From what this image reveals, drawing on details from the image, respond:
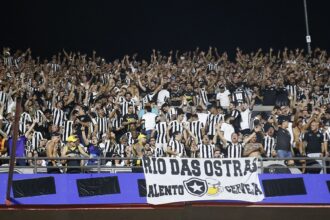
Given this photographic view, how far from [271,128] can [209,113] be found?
1854mm

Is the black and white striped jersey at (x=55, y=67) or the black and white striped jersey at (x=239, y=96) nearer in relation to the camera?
the black and white striped jersey at (x=239, y=96)

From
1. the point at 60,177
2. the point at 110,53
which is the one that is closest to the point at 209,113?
the point at 60,177

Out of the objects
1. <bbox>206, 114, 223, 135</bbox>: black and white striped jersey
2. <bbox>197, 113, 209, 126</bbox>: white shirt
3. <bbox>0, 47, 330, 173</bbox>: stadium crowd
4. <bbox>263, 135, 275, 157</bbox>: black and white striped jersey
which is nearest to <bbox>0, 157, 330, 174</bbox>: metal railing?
<bbox>0, 47, 330, 173</bbox>: stadium crowd

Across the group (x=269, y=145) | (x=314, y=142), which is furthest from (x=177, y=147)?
(x=314, y=142)

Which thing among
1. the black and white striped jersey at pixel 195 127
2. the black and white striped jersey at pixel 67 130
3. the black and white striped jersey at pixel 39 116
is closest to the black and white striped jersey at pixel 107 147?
the black and white striped jersey at pixel 67 130

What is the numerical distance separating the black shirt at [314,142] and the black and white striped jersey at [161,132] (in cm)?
339

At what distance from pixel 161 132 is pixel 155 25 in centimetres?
1204

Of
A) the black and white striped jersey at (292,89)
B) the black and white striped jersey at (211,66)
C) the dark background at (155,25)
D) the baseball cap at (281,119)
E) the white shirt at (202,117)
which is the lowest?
the baseball cap at (281,119)

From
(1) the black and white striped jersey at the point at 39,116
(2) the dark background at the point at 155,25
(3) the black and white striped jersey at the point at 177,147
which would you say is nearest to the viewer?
(3) the black and white striped jersey at the point at 177,147

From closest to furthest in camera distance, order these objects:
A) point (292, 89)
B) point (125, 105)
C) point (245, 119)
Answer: point (245, 119)
point (125, 105)
point (292, 89)

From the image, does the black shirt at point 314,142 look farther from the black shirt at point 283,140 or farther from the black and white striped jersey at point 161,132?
the black and white striped jersey at point 161,132

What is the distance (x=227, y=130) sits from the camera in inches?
503

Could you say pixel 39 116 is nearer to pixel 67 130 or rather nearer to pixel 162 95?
pixel 67 130

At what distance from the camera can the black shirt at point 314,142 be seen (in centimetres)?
1194
